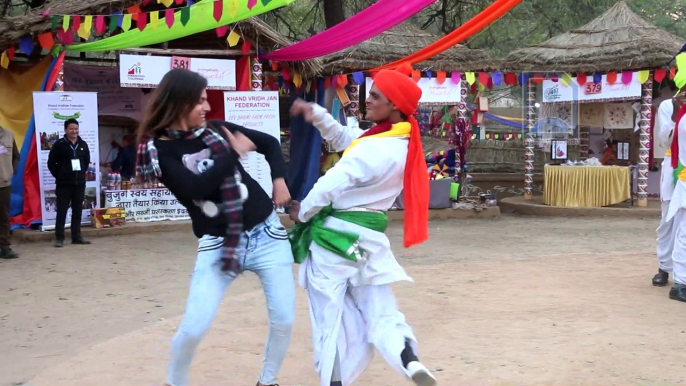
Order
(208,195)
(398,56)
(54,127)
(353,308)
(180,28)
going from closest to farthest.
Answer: (208,195) → (353,308) → (180,28) → (54,127) → (398,56)

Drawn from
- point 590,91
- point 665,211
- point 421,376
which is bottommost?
point 421,376

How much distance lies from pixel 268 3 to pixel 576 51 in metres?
7.72

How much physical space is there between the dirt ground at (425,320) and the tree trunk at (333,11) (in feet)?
27.6

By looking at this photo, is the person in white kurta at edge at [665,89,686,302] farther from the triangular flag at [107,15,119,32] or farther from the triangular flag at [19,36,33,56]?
the triangular flag at [19,36,33,56]

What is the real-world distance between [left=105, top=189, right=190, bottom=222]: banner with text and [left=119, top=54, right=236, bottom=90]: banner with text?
1.54 m

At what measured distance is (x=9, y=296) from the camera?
6730 millimetres

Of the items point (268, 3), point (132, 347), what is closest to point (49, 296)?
point (132, 347)

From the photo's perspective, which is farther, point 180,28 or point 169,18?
point 169,18

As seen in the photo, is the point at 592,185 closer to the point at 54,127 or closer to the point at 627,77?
the point at 627,77

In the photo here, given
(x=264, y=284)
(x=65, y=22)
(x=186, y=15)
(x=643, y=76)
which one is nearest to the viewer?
(x=264, y=284)

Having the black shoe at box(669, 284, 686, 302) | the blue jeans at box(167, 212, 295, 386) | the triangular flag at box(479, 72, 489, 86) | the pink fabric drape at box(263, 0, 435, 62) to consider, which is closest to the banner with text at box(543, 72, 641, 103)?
the triangular flag at box(479, 72, 489, 86)

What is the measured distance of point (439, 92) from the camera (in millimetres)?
13547

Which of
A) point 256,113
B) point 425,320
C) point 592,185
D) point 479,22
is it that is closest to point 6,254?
point 256,113

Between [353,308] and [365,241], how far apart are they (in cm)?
36
